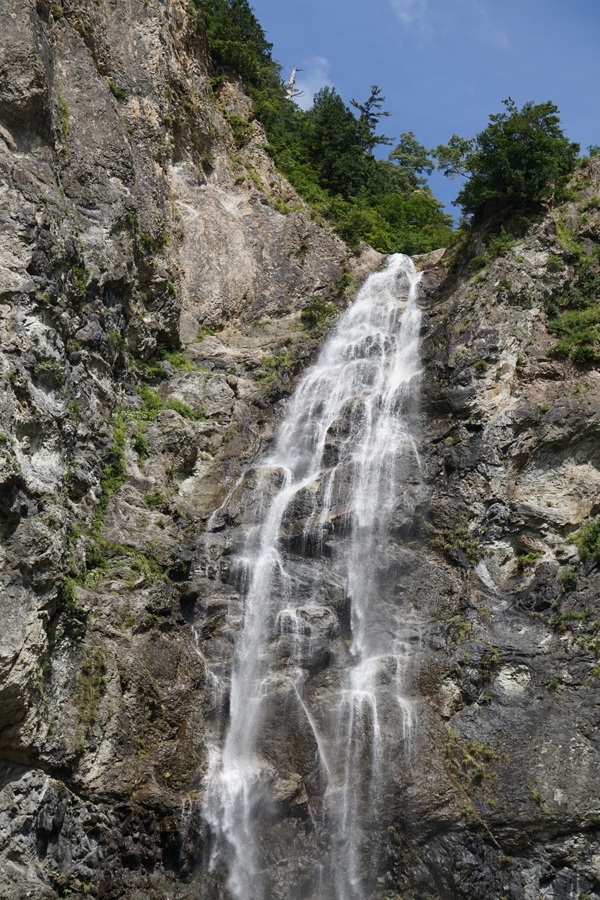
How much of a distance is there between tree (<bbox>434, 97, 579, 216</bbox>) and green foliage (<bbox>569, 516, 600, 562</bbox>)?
10432 mm

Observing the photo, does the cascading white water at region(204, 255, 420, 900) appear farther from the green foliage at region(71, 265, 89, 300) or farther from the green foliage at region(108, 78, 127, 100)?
the green foliage at region(108, 78, 127, 100)

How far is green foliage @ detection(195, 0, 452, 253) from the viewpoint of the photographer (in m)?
28.7

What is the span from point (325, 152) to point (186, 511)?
20190 mm

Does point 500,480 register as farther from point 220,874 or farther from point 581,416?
point 220,874

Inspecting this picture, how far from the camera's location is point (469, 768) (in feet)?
44.4

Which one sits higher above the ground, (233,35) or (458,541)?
(233,35)

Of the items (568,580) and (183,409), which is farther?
(183,409)

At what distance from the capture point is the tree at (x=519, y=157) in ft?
69.8

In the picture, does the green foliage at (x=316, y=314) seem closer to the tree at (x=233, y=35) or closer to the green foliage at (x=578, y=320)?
the green foliage at (x=578, y=320)

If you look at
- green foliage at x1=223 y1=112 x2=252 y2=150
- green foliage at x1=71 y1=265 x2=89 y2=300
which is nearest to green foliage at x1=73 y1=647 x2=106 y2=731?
green foliage at x1=71 y1=265 x2=89 y2=300

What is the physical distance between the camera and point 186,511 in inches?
686

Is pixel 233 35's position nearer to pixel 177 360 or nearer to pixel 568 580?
pixel 177 360

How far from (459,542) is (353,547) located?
2.26 meters

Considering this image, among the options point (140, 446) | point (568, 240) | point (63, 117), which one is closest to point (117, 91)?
point (63, 117)
